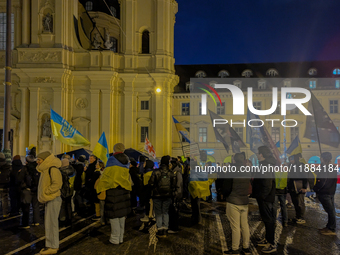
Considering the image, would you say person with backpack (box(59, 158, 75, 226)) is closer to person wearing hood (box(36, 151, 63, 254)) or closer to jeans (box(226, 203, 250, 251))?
person wearing hood (box(36, 151, 63, 254))

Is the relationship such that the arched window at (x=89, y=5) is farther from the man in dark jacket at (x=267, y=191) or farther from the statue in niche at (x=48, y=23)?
the man in dark jacket at (x=267, y=191)

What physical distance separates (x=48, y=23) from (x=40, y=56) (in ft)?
9.83

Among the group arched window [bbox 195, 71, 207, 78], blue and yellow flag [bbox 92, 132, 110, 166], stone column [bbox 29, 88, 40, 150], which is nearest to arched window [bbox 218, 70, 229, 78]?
arched window [bbox 195, 71, 207, 78]

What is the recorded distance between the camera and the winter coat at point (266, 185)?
21.7 ft

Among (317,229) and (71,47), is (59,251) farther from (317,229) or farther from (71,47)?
(71,47)

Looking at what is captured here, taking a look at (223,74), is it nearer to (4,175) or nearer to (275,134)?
(275,134)

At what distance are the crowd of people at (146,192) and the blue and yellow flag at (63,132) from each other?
72.4 inches

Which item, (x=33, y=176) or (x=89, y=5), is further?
(x=89, y=5)

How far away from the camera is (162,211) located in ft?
26.1

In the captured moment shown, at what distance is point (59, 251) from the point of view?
22.0ft

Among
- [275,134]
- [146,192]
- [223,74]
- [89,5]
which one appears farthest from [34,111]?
[275,134]

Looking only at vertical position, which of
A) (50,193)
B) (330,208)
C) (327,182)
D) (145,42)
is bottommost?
(330,208)

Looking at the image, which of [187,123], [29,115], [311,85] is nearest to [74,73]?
[29,115]

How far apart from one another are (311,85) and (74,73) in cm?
2834
